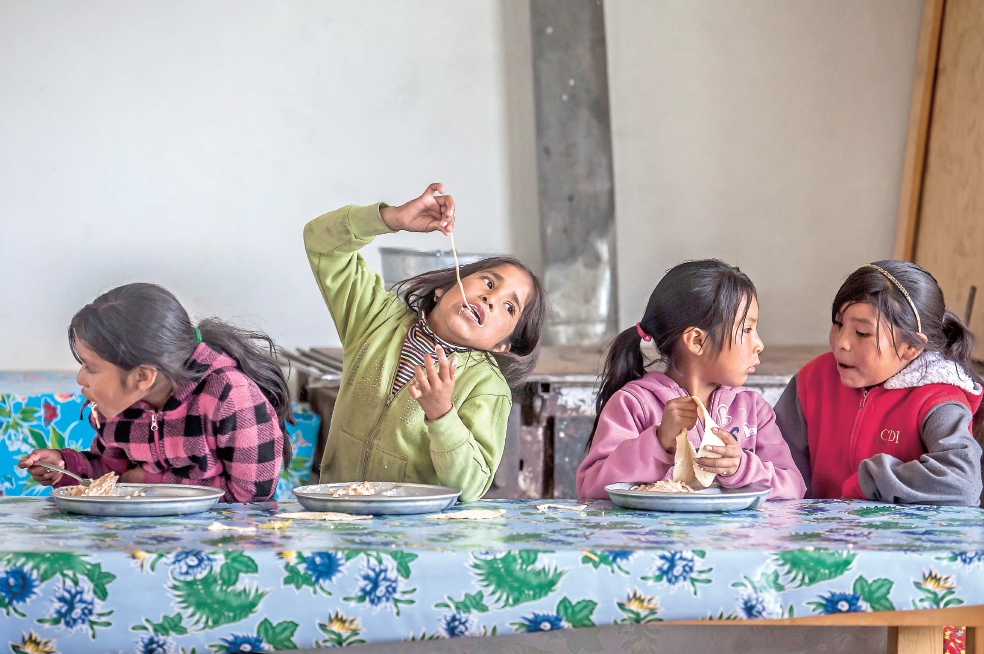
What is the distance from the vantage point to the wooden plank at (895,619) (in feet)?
4.43

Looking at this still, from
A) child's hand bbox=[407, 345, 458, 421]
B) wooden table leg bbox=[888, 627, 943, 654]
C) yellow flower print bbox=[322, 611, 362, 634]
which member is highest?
child's hand bbox=[407, 345, 458, 421]

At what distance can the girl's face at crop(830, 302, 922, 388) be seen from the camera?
2020 millimetres

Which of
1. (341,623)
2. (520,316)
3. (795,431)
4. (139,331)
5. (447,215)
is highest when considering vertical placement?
(447,215)

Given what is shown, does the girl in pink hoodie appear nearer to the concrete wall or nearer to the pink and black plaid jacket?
the pink and black plaid jacket

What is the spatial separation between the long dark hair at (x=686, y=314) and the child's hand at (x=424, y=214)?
1.50 ft

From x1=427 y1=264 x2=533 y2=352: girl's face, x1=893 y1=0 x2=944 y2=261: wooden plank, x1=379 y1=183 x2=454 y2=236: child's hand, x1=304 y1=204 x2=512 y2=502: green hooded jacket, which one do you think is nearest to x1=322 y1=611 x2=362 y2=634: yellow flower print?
x1=304 y1=204 x2=512 y2=502: green hooded jacket

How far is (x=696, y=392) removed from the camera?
6.65ft

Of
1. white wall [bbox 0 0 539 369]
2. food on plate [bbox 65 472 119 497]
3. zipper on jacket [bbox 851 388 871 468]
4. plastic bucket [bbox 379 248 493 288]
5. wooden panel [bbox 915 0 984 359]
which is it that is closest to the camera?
food on plate [bbox 65 472 119 497]

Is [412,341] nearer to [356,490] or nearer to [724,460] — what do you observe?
[356,490]

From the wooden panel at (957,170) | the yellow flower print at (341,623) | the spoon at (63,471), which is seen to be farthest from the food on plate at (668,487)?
the wooden panel at (957,170)

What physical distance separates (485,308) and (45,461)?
908mm

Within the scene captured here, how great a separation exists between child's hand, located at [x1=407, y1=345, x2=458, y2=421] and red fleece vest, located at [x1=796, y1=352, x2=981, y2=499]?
858 millimetres

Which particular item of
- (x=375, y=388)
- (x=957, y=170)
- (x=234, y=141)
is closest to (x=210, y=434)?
(x=375, y=388)

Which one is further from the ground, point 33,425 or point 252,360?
point 252,360
